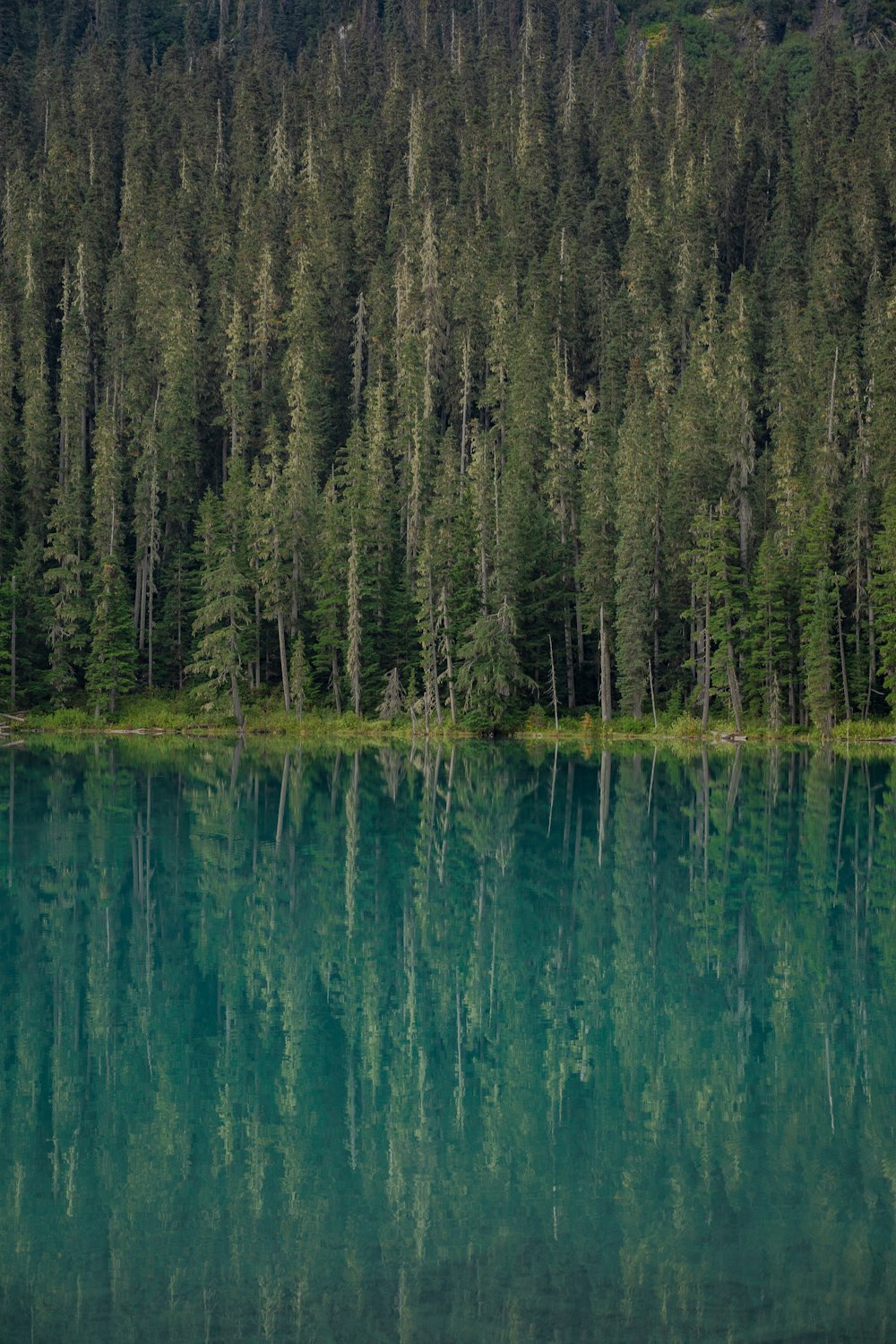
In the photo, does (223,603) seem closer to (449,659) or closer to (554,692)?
(449,659)

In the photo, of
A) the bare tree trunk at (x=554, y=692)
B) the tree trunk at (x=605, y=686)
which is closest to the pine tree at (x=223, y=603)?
the bare tree trunk at (x=554, y=692)

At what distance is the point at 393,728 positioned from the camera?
77.2 metres

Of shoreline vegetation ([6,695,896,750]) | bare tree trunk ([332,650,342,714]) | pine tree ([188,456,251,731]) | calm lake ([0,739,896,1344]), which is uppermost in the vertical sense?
pine tree ([188,456,251,731])

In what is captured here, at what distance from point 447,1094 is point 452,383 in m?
95.9

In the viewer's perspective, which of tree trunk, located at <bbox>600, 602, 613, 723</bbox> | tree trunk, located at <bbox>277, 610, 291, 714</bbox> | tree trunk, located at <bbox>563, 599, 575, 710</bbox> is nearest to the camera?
tree trunk, located at <bbox>600, 602, 613, 723</bbox>

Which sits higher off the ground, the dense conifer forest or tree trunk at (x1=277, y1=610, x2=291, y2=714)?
→ the dense conifer forest

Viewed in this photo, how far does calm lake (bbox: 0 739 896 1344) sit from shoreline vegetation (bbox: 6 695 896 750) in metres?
39.8

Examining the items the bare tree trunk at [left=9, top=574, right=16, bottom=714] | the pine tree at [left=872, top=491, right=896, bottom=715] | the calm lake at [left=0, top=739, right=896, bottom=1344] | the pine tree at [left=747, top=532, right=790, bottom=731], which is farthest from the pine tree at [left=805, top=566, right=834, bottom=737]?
the bare tree trunk at [left=9, top=574, right=16, bottom=714]

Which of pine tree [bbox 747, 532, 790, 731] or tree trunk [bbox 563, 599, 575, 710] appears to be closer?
pine tree [bbox 747, 532, 790, 731]

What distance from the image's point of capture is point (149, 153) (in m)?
132

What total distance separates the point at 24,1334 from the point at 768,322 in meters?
99.7

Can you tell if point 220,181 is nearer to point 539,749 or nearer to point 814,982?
point 539,749

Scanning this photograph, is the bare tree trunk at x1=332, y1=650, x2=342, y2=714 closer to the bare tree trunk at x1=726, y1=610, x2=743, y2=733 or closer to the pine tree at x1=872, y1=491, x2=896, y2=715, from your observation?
the bare tree trunk at x1=726, y1=610, x2=743, y2=733

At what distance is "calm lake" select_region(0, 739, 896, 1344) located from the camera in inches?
399
